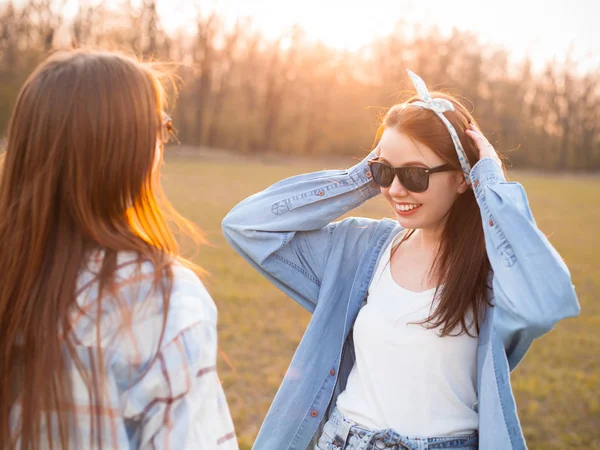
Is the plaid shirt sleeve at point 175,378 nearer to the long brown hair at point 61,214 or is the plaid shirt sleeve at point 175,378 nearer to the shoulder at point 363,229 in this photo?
the long brown hair at point 61,214

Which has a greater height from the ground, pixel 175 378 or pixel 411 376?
pixel 175 378

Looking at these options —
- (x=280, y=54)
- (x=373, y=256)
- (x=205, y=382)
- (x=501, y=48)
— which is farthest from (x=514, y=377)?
(x=501, y=48)

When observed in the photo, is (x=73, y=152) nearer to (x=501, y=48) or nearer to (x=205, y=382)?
(x=205, y=382)

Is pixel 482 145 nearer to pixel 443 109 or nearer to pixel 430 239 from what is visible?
pixel 443 109

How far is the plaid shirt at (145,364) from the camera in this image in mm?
1346

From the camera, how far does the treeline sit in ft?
125

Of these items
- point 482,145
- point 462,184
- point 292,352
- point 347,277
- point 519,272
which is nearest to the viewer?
point 519,272

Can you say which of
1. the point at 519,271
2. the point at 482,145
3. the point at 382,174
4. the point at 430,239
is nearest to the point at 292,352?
the point at 430,239

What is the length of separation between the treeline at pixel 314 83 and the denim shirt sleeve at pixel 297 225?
→ 35087mm

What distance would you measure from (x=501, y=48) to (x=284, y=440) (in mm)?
59065

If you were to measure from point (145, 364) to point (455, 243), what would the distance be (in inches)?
53.9

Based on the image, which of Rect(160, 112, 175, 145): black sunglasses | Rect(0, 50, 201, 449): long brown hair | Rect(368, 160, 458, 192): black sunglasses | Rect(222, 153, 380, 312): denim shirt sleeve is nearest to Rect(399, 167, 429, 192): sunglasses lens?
Rect(368, 160, 458, 192): black sunglasses

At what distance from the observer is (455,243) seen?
2.30 m

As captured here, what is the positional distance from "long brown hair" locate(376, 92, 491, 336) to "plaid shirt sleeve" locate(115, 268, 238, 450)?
3.32 feet
